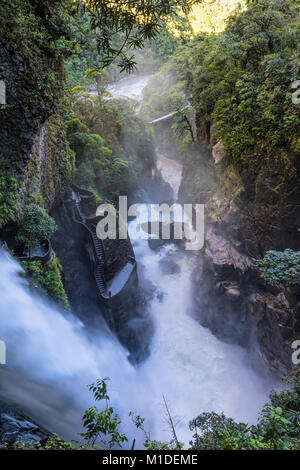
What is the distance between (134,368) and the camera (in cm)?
1192

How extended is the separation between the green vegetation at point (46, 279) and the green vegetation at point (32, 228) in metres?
0.67

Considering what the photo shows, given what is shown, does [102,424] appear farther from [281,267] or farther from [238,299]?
[238,299]

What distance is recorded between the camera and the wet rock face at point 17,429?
3.91 meters

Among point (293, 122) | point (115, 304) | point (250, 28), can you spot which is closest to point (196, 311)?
point (115, 304)

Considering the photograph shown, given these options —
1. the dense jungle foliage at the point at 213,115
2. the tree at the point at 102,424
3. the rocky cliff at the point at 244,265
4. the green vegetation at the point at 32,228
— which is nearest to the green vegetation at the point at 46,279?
the dense jungle foliage at the point at 213,115

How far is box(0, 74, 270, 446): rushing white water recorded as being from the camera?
6.15 m

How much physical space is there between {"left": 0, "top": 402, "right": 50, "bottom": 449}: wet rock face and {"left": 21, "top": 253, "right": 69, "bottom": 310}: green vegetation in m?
3.95

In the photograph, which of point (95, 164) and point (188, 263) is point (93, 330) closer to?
point (188, 263)

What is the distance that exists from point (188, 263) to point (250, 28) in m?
12.3

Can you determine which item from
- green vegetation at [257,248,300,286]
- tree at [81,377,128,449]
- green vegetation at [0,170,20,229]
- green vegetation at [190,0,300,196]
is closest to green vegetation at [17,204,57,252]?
green vegetation at [0,170,20,229]

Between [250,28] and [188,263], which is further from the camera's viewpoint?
[188,263]

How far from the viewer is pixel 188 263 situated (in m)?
17.2

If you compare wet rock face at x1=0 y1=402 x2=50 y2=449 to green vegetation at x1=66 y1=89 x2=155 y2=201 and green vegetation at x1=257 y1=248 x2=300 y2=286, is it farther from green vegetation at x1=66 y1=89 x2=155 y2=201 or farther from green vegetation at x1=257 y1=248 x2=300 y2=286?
green vegetation at x1=66 y1=89 x2=155 y2=201
